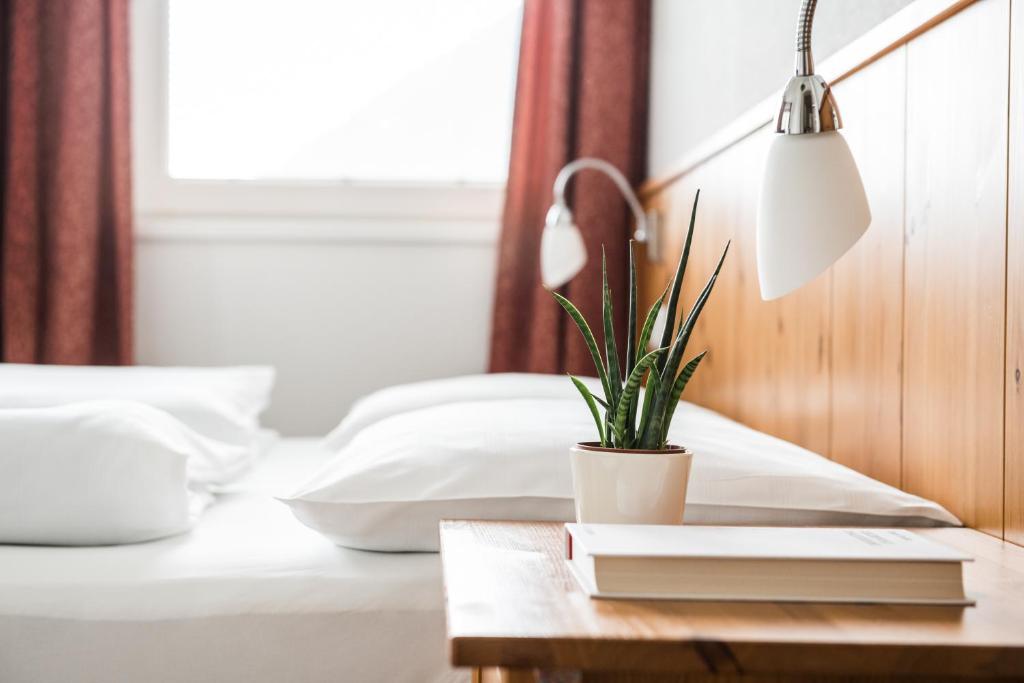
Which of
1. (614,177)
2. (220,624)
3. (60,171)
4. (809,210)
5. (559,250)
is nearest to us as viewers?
(809,210)

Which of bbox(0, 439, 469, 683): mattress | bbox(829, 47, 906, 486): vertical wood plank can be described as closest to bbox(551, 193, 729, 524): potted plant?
bbox(0, 439, 469, 683): mattress

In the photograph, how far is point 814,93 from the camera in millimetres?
730

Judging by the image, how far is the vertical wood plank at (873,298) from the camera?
1089 millimetres

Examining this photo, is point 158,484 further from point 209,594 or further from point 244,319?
point 244,319

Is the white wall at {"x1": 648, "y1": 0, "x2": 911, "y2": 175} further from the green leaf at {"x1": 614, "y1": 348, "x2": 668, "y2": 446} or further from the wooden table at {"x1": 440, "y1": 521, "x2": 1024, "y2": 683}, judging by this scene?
the wooden table at {"x1": 440, "y1": 521, "x2": 1024, "y2": 683}

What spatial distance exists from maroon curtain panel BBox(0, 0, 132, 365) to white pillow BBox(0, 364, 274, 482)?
1.53ft

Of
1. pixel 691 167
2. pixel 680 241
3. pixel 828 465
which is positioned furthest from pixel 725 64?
pixel 828 465

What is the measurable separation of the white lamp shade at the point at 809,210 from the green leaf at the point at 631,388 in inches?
4.0

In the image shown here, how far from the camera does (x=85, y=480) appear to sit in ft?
3.38

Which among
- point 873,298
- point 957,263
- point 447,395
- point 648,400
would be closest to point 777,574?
point 648,400

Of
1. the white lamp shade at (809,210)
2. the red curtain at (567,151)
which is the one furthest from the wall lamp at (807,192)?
the red curtain at (567,151)

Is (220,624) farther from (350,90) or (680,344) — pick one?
(350,90)

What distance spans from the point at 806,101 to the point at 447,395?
110 centimetres

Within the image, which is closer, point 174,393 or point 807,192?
point 807,192
